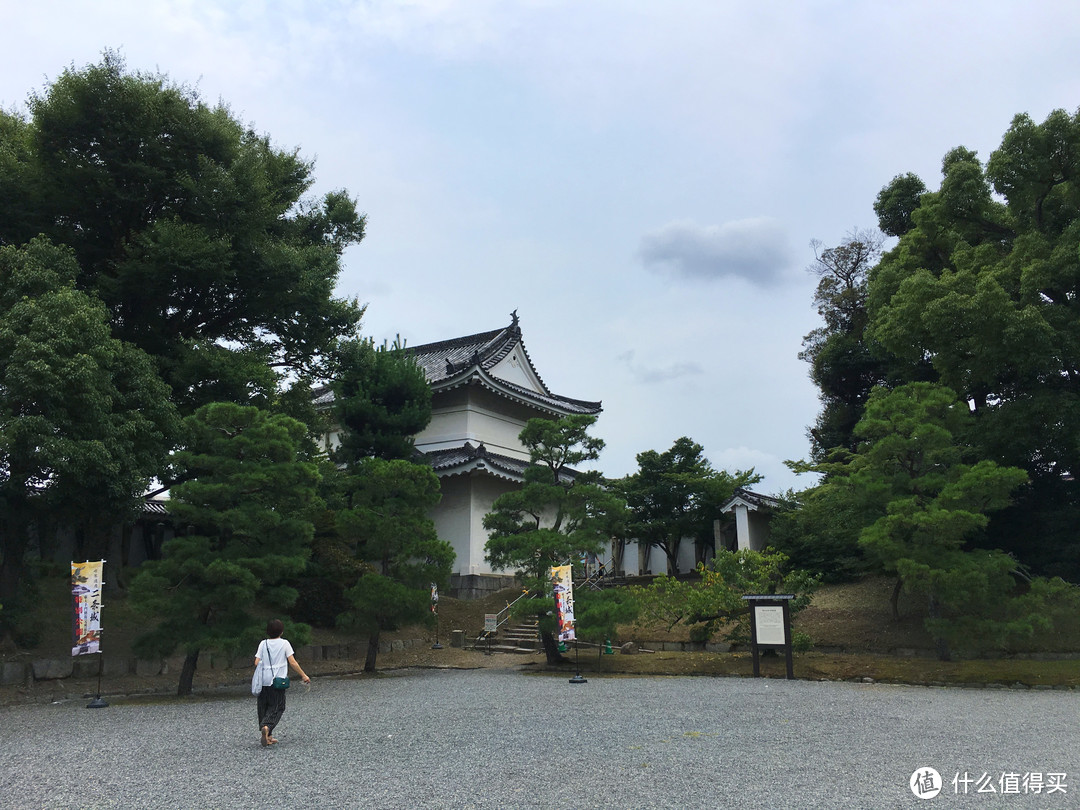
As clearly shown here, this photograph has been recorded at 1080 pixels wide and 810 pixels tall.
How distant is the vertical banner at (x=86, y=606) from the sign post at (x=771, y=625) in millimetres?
10976

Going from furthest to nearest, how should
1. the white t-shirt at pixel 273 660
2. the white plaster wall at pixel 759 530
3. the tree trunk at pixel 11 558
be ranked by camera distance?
the white plaster wall at pixel 759 530 < the tree trunk at pixel 11 558 < the white t-shirt at pixel 273 660

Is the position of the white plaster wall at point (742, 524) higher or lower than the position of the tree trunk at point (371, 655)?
higher

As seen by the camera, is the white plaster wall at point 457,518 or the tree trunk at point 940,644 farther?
the white plaster wall at point 457,518

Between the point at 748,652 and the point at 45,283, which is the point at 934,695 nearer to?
the point at 748,652

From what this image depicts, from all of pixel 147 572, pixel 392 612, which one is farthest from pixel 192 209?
pixel 392 612

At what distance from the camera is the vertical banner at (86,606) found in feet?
37.9

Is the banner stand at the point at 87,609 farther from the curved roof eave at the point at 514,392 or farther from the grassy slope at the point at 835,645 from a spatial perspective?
the curved roof eave at the point at 514,392

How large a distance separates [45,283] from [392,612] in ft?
27.4

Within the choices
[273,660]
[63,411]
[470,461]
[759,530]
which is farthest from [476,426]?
[273,660]

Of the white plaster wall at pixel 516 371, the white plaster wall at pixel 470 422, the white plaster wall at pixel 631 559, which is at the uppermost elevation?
the white plaster wall at pixel 516 371

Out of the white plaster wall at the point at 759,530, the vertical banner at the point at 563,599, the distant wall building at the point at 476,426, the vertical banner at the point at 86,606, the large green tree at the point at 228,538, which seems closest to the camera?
the vertical banner at the point at 86,606

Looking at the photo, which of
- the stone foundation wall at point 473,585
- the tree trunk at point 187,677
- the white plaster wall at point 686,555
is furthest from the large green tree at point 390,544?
the white plaster wall at point 686,555

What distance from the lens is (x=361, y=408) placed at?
20609 millimetres

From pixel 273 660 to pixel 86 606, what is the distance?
18.0 ft
